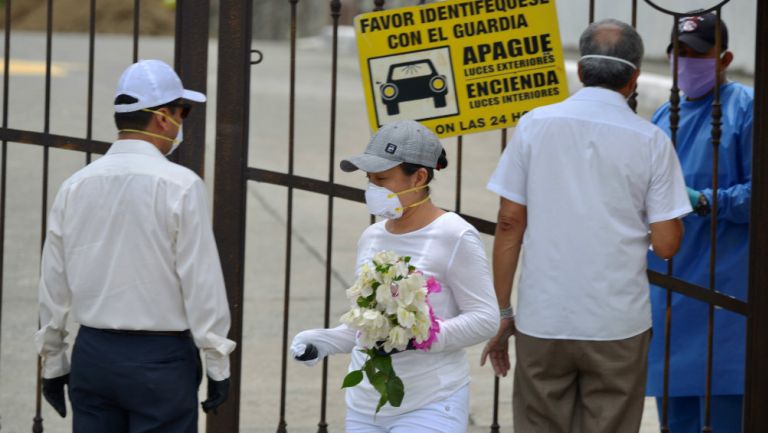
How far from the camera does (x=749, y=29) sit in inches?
514

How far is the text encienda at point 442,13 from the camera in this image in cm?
462

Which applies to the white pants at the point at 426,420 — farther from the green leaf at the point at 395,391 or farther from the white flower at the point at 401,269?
the white flower at the point at 401,269

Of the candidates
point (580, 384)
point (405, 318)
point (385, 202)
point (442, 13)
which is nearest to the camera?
point (405, 318)

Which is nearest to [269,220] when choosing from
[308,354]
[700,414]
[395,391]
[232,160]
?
[232,160]

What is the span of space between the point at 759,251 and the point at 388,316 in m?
1.63

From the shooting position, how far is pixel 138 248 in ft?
12.0

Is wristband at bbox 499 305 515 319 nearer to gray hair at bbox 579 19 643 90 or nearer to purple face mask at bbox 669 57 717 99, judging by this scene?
gray hair at bbox 579 19 643 90

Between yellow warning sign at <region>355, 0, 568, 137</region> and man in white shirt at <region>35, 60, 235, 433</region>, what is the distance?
1.08 metres

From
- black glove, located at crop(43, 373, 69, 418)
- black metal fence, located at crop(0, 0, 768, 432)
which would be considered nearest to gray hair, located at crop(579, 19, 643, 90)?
black metal fence, located at crop(0, 0, 768, 432)

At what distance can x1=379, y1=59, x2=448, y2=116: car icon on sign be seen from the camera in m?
4.66

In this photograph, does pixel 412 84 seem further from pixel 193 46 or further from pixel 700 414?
pixel 700 414

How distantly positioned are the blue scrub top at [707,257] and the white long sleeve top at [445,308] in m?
1.34

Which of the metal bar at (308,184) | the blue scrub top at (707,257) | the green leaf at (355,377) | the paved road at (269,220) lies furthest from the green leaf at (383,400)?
the paved road at (269,220)

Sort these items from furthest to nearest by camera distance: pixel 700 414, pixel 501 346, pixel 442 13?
pixel 700 414 → pixel 442 13 → pixel 501 346
